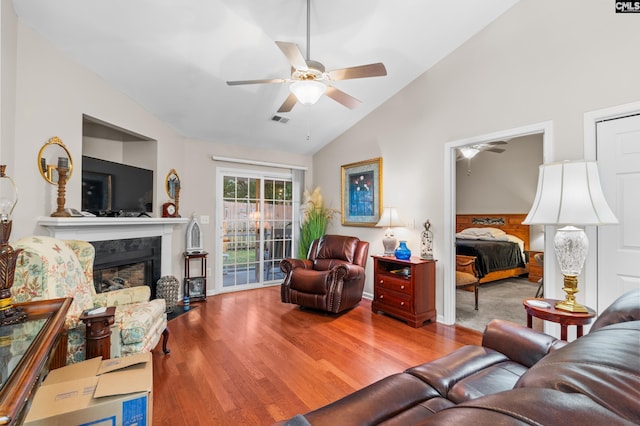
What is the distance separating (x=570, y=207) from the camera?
1775 millimetres

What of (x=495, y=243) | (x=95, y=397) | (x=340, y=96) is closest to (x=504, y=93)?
(x=340, y=96)

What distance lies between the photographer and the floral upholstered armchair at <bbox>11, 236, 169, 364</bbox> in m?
1.61

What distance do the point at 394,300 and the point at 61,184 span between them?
3407 millimetres

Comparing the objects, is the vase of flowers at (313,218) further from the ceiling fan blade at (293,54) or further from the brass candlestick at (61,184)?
the brass candlestick at (61,184)

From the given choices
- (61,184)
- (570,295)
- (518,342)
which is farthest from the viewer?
(61,184)

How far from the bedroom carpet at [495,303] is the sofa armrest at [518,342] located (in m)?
1.69

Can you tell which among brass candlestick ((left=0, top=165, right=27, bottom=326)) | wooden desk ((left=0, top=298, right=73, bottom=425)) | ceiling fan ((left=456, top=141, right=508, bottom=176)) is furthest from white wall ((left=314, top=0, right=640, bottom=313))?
brass candlestick ((left=0, top=165, right=27, bottom=326))

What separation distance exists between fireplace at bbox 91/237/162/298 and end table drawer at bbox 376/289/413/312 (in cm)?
287

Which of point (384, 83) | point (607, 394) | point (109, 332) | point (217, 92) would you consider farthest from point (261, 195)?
point (607, 394)

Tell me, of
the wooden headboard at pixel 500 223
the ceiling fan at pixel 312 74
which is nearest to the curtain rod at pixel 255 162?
the ceiling fan at pixel 312 74

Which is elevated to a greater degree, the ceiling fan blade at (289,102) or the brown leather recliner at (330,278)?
the ceiling fan blade at (289,102)

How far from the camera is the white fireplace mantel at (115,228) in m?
2.37

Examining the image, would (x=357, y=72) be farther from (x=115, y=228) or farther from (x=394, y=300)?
(x=115, y=228)

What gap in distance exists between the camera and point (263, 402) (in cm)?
187
